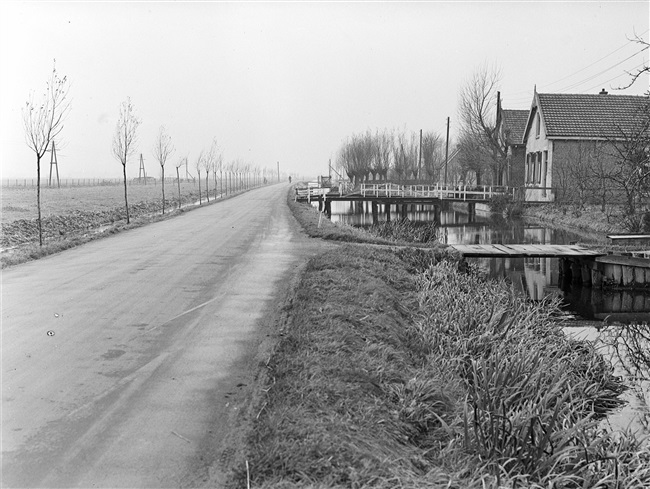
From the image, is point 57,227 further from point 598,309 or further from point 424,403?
point 424,403

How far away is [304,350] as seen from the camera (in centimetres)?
716

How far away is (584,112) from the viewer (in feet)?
138

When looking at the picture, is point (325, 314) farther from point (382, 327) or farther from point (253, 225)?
point (253, 225)

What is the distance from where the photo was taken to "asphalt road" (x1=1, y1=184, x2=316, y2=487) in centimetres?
467

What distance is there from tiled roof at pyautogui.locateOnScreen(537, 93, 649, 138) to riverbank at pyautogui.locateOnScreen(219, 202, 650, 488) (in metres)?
33.8

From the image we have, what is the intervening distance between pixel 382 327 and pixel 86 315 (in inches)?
166

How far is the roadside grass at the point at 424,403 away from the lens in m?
4.73

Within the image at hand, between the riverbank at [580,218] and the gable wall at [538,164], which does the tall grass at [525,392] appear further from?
the gable wall at [538,164]

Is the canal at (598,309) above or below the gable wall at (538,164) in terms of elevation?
below

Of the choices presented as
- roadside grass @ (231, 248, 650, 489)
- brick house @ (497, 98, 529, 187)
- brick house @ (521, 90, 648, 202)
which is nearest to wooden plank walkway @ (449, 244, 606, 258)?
roadside grass @ (231, 248, 650, 489)

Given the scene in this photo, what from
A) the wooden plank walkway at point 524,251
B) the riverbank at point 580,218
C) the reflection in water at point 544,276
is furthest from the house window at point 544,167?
the wooden plank walkway at point 524,251

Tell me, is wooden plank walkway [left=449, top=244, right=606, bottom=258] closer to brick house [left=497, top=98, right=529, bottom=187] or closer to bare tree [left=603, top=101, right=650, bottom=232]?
bare tree [left=603, top=101, right=650, bottom=232]

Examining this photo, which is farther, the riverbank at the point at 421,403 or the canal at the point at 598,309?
the canal at the point at 598,309

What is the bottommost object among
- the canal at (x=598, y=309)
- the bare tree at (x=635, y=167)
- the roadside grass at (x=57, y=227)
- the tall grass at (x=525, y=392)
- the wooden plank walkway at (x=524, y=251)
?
the canal at (x=598, y=309)
